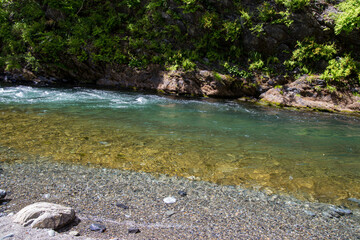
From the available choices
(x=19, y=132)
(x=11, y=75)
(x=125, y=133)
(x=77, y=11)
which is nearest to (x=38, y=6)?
(x=77, y=11)

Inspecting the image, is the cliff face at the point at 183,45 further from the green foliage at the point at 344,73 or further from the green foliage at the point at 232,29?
the green foliage at the point at 344,73

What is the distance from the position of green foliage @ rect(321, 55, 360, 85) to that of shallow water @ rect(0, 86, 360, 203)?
11.6 feet

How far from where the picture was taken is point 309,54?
14.4 m

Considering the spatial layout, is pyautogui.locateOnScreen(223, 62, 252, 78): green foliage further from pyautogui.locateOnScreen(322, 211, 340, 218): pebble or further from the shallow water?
pyautogui.locateOnScreen(322, 211, 340, 218): pebble

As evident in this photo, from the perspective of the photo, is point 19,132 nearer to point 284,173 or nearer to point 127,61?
point 284,173

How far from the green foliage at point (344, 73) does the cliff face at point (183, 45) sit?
372 millimetres

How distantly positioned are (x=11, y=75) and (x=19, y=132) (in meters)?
12.9

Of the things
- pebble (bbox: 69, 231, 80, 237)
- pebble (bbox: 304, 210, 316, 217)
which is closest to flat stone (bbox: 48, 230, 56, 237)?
pebble (bbox: 69, 231, 80, 237)

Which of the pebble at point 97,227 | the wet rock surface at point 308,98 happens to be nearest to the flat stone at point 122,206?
the pebble at point 97,227

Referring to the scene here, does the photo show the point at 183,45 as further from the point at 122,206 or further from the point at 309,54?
the point at 122,206

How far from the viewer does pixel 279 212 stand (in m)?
3.18

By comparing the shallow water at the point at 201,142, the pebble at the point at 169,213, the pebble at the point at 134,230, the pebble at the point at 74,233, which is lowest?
the shallow water at the point at 201,142

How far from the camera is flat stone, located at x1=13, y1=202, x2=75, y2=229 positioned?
2.32 metres

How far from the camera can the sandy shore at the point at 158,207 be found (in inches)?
103
